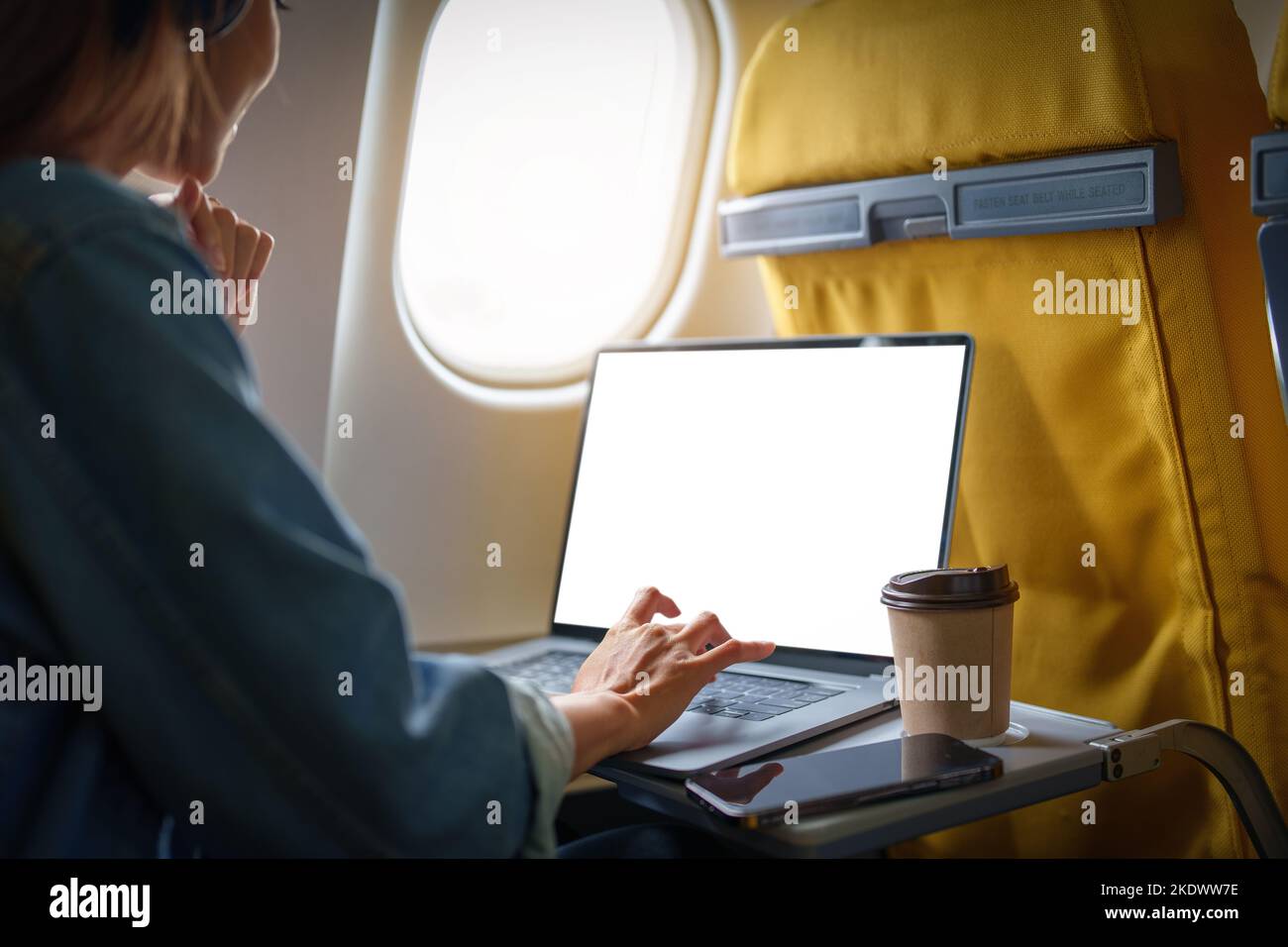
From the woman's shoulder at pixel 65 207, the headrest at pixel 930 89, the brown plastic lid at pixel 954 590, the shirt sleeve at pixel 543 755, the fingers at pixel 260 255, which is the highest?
the headrest at pixel 930 89

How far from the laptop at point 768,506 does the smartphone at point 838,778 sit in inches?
3.4

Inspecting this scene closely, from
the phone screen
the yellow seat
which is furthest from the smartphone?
the yellow seat

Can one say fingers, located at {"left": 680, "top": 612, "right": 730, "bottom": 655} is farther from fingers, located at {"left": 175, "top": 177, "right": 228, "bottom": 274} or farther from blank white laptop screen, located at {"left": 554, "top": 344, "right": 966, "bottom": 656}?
fingers, located at {"left": 175, "top": 177, "right": 228, "bottom": 274}

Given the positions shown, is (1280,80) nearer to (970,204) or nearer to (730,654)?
(970,204)

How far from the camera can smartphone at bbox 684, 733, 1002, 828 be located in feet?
2.63

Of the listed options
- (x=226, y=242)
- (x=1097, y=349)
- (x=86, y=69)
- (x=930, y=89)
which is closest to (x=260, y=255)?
(x=226, y=242)

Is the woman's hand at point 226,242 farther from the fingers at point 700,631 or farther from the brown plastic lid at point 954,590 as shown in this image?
the brown plastic lid at point 954,590

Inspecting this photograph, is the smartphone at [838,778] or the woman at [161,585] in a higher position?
the woman at [161,585]

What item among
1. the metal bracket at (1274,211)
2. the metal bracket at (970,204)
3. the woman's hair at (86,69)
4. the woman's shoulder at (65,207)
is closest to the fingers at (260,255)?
the woman's hair at (86,69)

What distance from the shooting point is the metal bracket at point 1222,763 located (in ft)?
3.06

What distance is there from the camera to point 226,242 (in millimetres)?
1154

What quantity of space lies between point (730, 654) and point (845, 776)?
18cm
